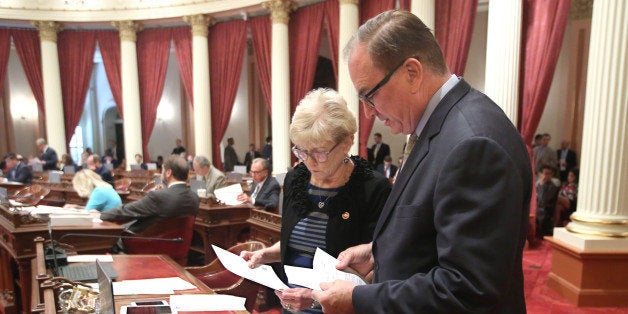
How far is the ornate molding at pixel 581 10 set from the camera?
25.9 feet

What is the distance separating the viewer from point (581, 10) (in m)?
7.98

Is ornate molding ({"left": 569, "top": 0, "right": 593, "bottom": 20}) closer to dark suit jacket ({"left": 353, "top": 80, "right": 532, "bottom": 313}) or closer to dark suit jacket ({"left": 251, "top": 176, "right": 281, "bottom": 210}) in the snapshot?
dark suit jacket ({"left": 251, "top": 176, "right": 281, "bottom": 210})

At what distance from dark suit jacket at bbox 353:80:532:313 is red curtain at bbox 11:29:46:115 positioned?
40.9 feet

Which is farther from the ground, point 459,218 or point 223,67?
point 223,67

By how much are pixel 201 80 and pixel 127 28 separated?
2521 mm

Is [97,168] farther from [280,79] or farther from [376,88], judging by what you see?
[376,88]

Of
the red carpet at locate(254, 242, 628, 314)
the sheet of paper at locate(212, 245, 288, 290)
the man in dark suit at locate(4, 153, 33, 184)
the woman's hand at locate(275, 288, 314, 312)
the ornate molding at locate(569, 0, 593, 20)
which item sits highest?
the ornate molding at locate(569, 0, 593, 20)

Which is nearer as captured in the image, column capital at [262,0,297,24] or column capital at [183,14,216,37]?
column capital at [262,0,297,24]

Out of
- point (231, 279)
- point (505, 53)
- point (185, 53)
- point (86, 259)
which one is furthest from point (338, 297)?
point (185, 53)

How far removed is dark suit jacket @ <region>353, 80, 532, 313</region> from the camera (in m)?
0.72

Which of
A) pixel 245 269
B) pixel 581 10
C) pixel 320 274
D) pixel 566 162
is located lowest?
pixel 566 162

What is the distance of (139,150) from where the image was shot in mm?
10742

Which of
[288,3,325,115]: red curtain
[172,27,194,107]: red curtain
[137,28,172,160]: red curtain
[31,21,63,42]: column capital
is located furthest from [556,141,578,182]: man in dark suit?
[31,21,63,42]: column capital

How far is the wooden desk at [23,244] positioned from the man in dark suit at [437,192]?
8.72 ft
